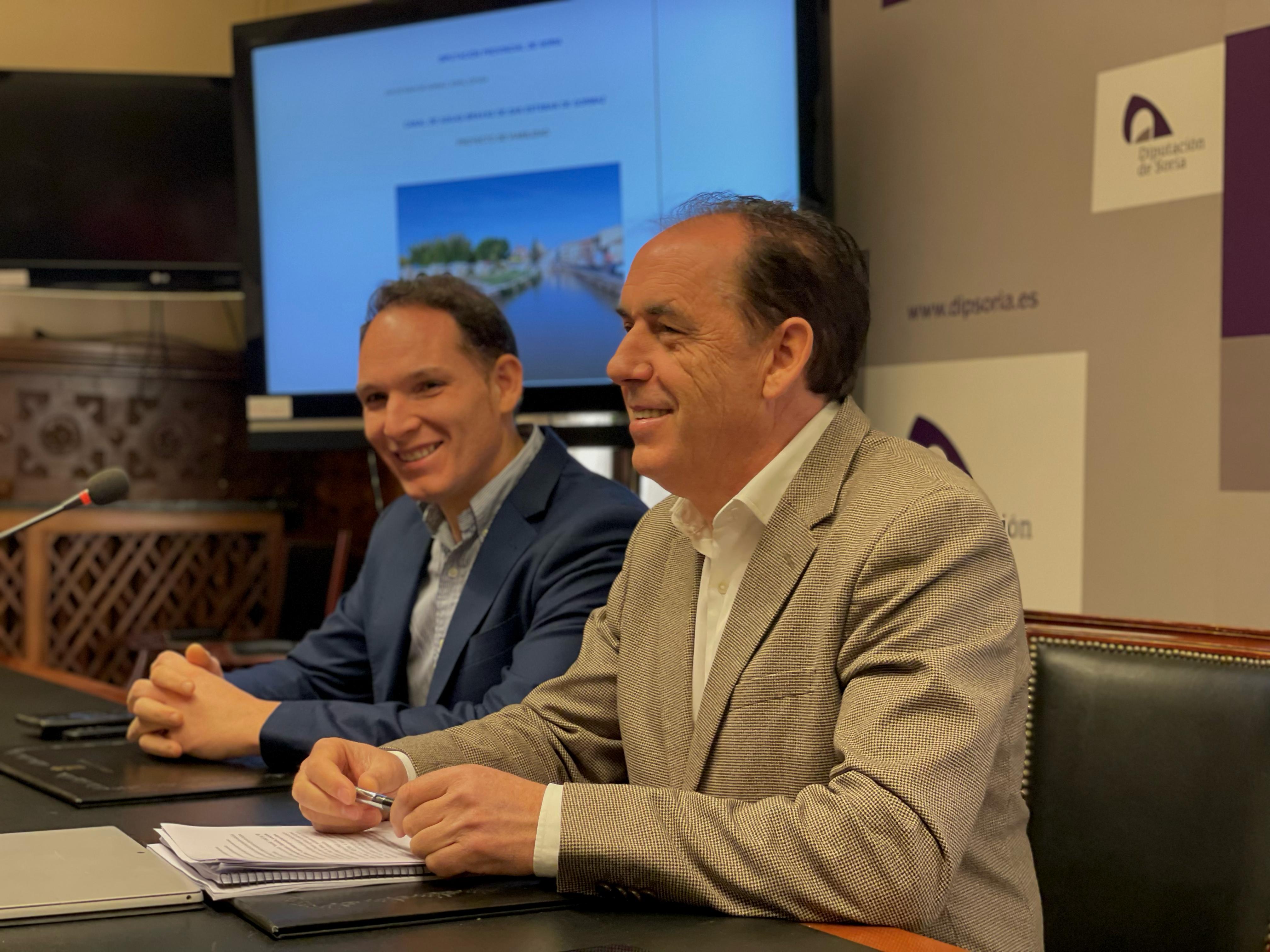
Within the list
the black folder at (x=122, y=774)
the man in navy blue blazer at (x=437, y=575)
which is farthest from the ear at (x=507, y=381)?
the black folder at (x=122, y=774)

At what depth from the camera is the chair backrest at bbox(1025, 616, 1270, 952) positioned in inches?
50.7

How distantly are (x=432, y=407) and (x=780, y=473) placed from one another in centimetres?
88

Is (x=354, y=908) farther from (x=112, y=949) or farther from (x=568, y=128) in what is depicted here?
(x=568, y=128)

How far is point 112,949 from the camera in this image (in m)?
0.97

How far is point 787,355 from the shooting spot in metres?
1.42

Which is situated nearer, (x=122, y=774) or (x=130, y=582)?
(x=122, y=774)

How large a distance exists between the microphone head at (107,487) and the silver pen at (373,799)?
83 centimetres

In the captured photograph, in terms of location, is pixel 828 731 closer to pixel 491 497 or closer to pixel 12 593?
pixel 491 497

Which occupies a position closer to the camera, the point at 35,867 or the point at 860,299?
the point at 35,867

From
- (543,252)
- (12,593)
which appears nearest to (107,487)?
(543,252)

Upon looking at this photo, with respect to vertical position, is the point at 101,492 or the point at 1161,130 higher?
the point at 1161,130

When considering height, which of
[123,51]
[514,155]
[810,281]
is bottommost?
[810,281]

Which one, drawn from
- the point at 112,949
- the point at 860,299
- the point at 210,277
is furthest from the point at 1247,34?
the point at 210,277

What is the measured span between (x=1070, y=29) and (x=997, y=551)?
5.09ft
